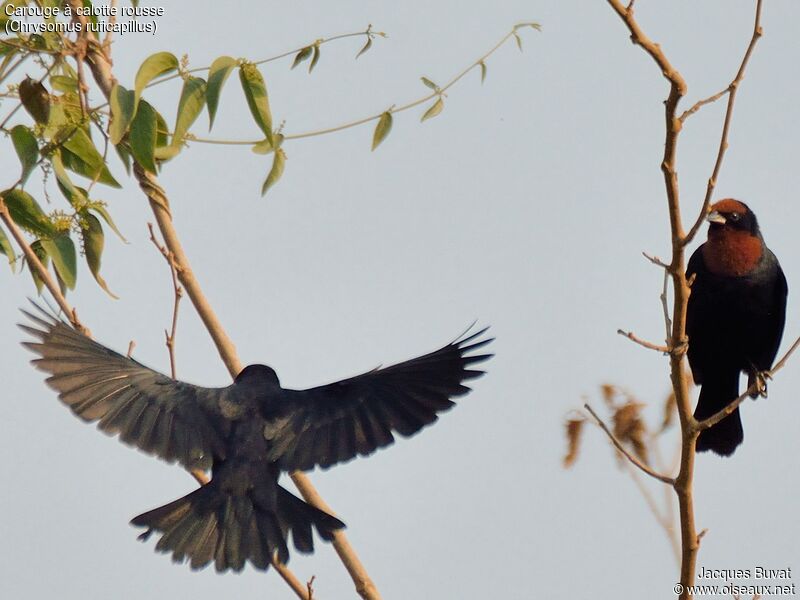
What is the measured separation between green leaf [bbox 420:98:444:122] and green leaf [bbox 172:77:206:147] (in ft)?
3.03

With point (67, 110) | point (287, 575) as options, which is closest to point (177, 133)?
point (67, 110)

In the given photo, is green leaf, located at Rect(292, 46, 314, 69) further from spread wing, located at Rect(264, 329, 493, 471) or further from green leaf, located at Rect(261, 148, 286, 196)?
spread wing, located at Rect(264, 329, 493, 471)

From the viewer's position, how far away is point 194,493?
423cm

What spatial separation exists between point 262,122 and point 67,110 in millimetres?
741

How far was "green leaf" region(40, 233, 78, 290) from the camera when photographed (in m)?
4.01

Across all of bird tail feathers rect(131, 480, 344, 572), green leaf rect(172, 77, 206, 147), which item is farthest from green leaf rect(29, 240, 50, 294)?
bird tail feathers rect(131, 480, 344, 572)

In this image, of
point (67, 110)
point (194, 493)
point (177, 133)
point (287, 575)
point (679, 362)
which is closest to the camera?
point (679, 362)

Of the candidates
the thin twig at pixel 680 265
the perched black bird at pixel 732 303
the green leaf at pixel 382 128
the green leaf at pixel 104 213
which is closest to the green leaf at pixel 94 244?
the green leaf at pixel 104 213

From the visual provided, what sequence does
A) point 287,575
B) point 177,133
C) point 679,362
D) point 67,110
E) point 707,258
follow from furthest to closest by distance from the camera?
point 707,258, point 67,110, point 177,133, point 287,575, point 679,362

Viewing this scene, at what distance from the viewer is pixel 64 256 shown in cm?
405

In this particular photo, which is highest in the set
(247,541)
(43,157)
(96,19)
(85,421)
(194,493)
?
(96,19)

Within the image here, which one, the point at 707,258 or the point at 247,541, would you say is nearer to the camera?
the point at 247,541

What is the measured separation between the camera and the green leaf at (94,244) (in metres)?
4.14

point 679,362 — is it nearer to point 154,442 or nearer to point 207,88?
point 207,88
